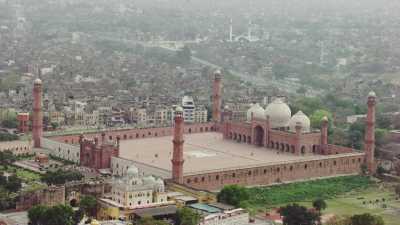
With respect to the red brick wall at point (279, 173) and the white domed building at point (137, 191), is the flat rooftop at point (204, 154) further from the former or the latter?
the white domed building at point (137, 191)

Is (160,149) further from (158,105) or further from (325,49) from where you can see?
(325,49)

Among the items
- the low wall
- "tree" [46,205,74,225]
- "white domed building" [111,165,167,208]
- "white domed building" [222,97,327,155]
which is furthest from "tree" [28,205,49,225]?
"white domed building" [222,97,327,155]

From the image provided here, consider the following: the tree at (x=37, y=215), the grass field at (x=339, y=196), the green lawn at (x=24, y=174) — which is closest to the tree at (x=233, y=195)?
the grass field at (x=339, y=196)

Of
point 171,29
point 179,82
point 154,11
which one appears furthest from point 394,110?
point 154,11

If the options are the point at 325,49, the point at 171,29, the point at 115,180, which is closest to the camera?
the point at 115,180

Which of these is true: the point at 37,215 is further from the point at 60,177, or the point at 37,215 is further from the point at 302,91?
the point at 302,91
